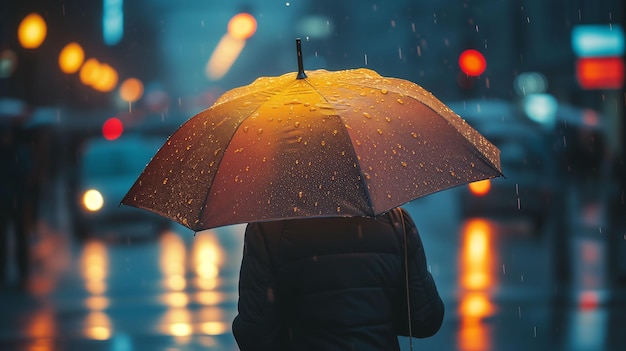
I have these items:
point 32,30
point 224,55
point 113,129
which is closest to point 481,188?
point 32,30

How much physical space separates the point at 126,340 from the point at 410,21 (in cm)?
3040

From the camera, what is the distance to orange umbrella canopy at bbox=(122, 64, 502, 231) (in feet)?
12.3

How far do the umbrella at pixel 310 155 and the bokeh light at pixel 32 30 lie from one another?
11.7 metres

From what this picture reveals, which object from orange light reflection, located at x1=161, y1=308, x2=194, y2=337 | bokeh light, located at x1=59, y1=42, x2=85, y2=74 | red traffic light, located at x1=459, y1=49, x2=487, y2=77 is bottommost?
orange light reflection, located at x1=161, y1=308, x2=194, y2=337

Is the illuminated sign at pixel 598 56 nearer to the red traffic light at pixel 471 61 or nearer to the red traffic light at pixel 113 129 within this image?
the red traffic light at pixel 471 61

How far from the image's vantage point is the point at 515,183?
60.0 ft

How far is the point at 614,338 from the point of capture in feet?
28.6

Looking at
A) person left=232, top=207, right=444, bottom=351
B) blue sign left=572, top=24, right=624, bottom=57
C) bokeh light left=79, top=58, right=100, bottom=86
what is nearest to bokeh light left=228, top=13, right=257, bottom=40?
blue sign left=572, top=24, right=624, bottom=57

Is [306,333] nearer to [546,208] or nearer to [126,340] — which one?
[126,340]

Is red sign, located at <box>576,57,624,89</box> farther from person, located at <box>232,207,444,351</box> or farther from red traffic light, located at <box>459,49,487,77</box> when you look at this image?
person, located at <box>232,207,444,351</box>

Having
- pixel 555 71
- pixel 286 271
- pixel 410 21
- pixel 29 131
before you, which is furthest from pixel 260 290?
pixel 555 71

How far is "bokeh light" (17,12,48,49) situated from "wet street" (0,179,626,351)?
9.71 ft

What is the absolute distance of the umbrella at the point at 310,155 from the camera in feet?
12.3

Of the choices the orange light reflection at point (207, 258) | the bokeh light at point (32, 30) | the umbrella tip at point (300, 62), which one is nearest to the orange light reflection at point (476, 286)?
the orange light reflection at point (207, 258)
